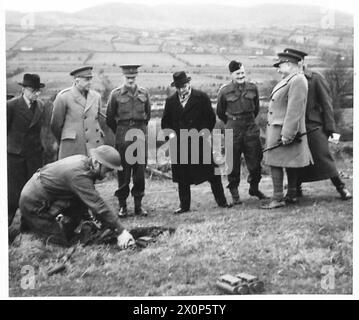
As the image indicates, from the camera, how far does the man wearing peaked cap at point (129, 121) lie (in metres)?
6.94

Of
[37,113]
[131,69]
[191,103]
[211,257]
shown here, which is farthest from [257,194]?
[37,113]

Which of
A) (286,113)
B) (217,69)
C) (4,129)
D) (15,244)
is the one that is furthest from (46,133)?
(286,113)

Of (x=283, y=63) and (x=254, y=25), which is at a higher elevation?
(x=254, y=25)

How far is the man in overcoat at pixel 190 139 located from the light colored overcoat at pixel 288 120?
0.68m

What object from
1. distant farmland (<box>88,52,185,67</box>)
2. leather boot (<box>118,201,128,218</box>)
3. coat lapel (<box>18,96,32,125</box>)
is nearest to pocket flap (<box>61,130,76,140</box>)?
coat lapel (<box>18,96,32,125</box>)

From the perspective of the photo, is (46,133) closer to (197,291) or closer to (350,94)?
(197,291)

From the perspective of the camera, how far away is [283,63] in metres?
6.74

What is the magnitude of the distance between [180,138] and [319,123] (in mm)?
1604

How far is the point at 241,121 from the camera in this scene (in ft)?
23.2

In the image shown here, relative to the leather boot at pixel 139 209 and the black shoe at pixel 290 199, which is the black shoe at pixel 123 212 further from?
the black shoe at pixel 290 199

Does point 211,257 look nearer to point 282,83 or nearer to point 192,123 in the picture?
point 192,123

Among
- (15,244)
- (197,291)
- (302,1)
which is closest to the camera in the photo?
(197,291)

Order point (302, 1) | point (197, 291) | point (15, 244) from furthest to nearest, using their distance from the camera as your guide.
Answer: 1. point (302, 1)
2. point (15, 244)
3. point (197, 291)

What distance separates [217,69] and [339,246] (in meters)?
2.41
